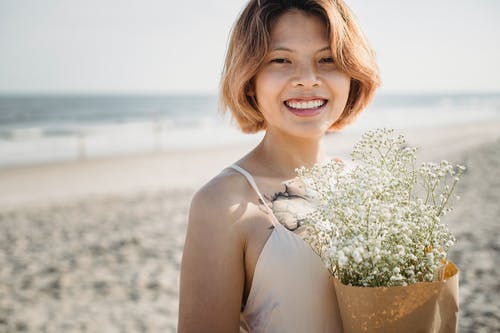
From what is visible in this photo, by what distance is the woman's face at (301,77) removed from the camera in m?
1.95

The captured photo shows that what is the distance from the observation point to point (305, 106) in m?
1.98

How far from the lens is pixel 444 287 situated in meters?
1.35

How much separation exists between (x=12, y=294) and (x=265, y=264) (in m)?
4.81

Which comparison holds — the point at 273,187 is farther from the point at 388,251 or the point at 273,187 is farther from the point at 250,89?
the point at 388,251

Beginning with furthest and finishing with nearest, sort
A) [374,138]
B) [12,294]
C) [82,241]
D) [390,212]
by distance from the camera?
[82,241]
[12,294]
[374,138]
[390,212]

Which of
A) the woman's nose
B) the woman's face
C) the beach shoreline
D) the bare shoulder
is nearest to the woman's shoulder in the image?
the bare shoulder

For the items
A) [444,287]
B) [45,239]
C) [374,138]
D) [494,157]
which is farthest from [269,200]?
[494,157]

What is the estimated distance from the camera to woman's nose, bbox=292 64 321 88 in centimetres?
192

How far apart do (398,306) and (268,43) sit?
1.25 metres

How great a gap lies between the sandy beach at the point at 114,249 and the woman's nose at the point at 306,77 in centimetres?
238

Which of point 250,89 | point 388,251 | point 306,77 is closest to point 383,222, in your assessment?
point 388,251

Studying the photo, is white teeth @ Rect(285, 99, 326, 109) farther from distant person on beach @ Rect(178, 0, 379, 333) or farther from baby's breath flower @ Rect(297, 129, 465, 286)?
baby's breath flower @ Rect(297, 129, 465, 286)

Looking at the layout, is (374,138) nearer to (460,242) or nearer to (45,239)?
(460,242)

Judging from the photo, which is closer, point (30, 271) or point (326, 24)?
point (326, 24)
